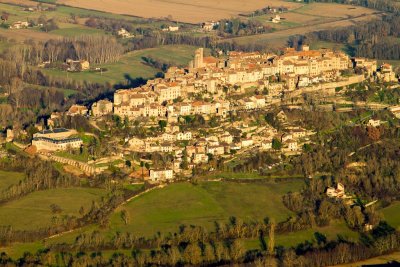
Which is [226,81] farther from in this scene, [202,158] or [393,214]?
[393,214]

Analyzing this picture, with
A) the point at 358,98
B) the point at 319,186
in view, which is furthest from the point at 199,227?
the point at 358,98

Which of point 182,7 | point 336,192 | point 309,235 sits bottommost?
point 309,235

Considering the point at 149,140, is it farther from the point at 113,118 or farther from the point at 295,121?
the point at 295,121

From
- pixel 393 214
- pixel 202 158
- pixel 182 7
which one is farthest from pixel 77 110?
pixel 182 7

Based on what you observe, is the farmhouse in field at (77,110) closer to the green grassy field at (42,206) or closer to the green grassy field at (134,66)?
the green grassy field at (42,206)

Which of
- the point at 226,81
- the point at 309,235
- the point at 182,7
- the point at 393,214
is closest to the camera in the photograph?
the point at 309,235

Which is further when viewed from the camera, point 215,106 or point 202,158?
point 215,106
